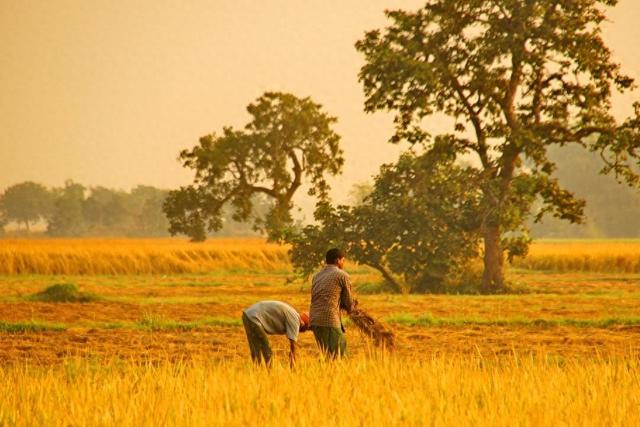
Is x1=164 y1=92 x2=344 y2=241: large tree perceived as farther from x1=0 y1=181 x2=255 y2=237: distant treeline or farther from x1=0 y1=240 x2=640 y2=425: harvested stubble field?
x1=0 y1=181 x2=255 y2=237: distant treeline

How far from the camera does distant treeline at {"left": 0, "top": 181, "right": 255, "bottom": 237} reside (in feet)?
455

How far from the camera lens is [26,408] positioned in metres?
9.21

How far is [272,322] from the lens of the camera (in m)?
12.7

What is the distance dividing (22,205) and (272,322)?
6093 inches

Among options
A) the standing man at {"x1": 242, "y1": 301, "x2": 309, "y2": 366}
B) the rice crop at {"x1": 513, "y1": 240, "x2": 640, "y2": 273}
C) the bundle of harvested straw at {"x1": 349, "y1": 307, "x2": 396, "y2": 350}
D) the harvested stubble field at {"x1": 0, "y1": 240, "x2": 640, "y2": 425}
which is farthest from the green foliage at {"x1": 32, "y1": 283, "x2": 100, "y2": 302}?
the rice crop at {"x1": 513, "y1": 240, "x2": 640, "y2": 273}

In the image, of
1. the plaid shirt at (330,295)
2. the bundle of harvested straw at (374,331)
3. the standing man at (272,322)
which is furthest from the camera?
the bundle of harvested straw at (374,331)

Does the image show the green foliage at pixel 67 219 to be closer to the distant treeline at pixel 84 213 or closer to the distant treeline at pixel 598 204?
the distant treeline at pixel 84 213

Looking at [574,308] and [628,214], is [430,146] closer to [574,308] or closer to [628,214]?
[574,308]

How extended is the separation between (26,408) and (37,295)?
2153cm

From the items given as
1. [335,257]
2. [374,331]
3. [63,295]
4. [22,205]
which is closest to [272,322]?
[335,257]

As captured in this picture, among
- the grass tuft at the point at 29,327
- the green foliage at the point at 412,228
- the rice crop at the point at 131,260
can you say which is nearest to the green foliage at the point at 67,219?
the rice crop at the point at 131,260

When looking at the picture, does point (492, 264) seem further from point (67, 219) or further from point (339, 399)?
point (67, 219)

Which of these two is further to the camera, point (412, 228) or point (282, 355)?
point (412, 228)

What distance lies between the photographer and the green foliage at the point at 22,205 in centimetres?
16025
